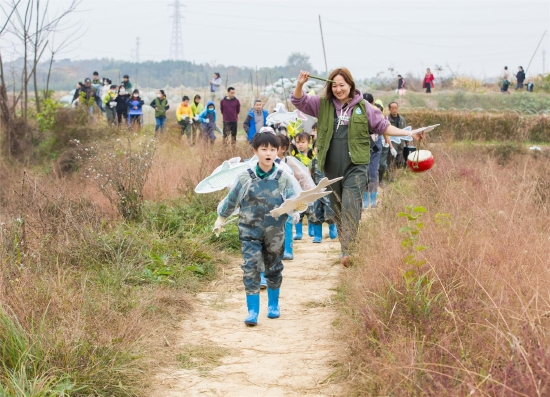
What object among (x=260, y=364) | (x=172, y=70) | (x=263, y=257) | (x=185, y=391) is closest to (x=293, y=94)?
(x=263, y=257)

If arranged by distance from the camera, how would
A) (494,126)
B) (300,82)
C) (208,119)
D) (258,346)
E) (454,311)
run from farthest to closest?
1. (494,126)
2. (208,119)
3. (300,82)
4. (258,346)
5. (454,311)

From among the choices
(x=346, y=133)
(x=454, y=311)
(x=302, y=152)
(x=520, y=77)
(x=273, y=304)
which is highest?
(x=520, y=77)

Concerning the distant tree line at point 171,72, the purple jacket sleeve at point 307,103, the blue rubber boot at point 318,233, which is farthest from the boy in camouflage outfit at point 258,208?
the distant tree line at point 171,72

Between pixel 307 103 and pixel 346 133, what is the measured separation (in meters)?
0.48

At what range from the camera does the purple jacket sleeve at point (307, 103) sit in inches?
271

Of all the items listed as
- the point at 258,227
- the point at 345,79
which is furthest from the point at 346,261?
the point at 345,79

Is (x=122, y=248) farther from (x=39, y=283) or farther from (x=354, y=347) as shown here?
(x=354, y=347)

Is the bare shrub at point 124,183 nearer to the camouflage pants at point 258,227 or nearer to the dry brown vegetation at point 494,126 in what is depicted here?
the camouflage pants at point 258,227

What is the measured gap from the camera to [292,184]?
5.91 meters

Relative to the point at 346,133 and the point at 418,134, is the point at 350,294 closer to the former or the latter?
the point at 346,133

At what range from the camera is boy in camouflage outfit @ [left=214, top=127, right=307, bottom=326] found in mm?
5770

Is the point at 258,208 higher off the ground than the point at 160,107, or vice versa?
the point at 160,107

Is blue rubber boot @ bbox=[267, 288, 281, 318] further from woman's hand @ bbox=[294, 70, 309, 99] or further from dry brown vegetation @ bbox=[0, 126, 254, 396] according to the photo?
woman's hand @ bbox=[294, 70, 309, 99]

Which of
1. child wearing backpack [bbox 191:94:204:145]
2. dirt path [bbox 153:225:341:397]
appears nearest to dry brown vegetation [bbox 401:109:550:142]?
child wearing backpack [bbox 191:94:204:145]
